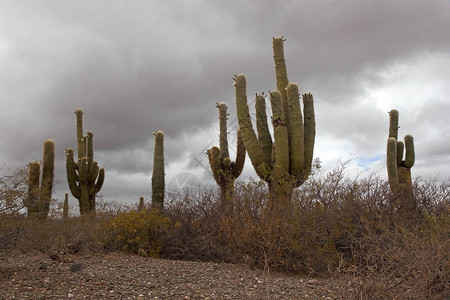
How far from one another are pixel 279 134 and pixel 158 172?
5.60 m

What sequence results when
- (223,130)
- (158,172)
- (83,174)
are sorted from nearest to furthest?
(158,172) → (223,130) → (83,174)

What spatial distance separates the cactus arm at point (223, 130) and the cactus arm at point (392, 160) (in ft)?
21.1

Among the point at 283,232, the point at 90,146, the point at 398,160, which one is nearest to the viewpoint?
the point at 283,232

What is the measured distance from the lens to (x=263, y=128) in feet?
44.2

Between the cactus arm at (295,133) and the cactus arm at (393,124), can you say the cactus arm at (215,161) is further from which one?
the cactus arm at (393,124)

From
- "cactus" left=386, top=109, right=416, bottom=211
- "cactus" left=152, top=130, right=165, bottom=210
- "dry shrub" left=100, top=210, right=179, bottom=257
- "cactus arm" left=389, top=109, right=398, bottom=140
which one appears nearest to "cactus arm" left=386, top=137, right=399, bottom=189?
"cactus" left=386, top=109, right=416, bottom=211

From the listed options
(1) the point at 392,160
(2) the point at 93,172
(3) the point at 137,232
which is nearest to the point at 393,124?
(1) the point at 392,160

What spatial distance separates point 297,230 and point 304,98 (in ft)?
19.0

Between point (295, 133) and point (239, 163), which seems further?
point (239, 163)

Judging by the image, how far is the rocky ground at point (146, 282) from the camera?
6184 millimetres

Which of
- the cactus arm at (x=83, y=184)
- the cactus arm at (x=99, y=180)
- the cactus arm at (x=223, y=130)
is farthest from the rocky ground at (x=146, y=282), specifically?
the cactus arm at (x=99, y=180)

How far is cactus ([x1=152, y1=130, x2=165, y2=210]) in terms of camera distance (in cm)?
1516

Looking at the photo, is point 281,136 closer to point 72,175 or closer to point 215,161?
point 215,161

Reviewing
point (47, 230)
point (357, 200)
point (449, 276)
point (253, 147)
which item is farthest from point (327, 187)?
point (47, 230)
